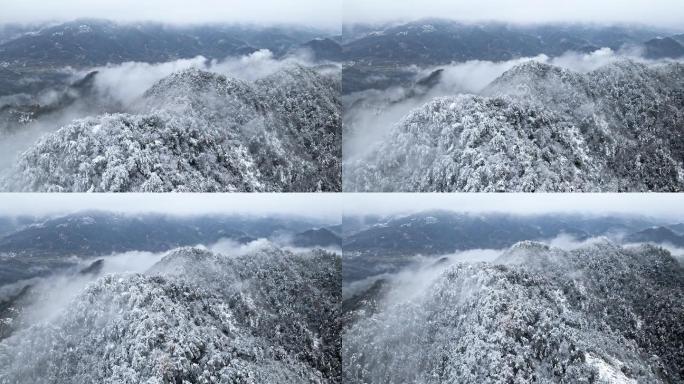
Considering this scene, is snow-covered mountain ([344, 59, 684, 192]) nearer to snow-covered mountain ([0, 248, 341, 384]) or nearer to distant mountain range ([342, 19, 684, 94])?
distant mountain range ([342, 19, 684, 94])

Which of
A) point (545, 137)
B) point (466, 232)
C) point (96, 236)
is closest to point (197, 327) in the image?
point (96, 236)

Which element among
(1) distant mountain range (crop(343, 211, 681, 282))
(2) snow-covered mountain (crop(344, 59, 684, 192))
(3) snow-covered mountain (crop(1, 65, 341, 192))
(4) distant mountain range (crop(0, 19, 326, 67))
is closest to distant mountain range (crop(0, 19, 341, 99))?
(4) distant mountain range (crop(0, 19, 326, 67))

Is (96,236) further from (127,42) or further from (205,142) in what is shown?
(127,42)

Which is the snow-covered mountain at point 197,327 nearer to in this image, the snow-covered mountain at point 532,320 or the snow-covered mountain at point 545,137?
the snow-covered mountain at point 532,320

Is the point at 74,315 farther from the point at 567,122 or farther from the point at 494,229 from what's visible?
the point at 567,122

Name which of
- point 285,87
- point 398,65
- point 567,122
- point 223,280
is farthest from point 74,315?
point 567,122

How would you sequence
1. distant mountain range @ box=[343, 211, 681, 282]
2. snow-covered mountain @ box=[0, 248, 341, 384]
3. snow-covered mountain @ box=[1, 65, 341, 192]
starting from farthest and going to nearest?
1. distant mountain range @ box=[343, 211, 681, 282]
2. snow-covered mountain @ box=[1, 65, 341, 192]
3. snow-covered mountain @ box=[0, 248, 341, 384]
